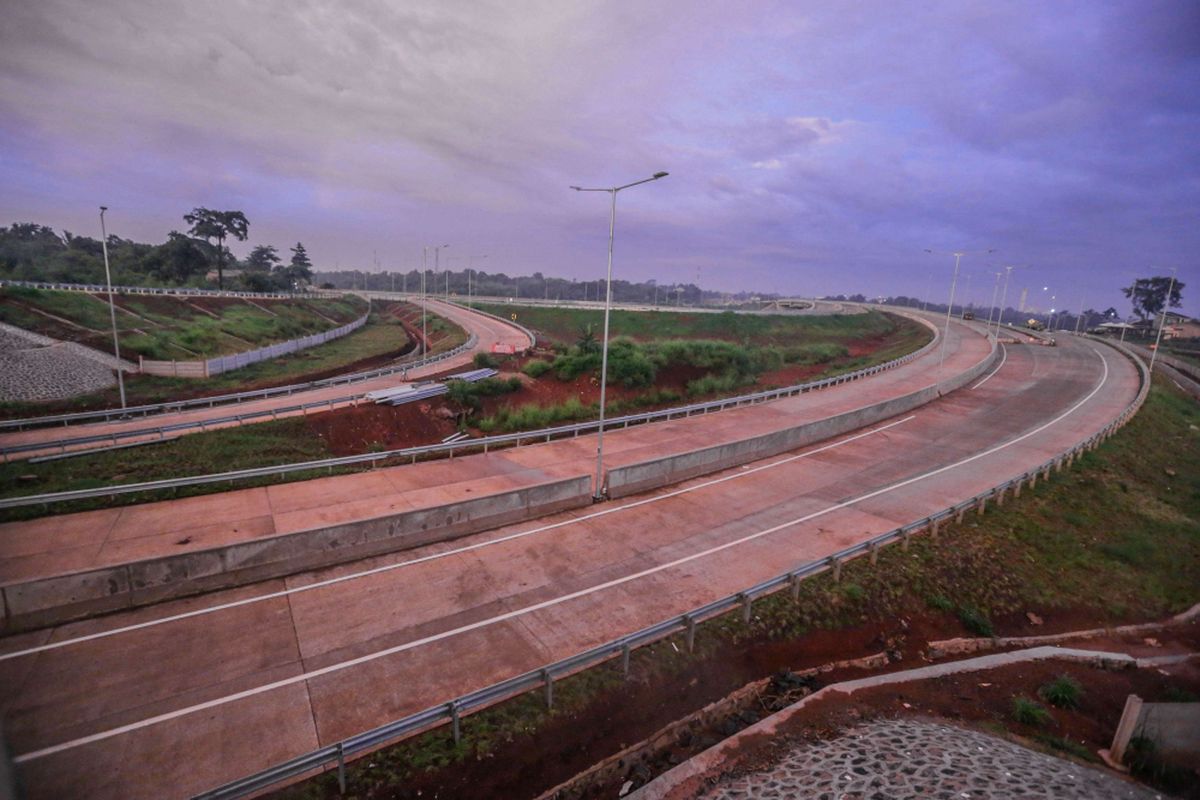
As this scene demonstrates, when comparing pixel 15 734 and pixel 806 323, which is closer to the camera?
pixel 15 734

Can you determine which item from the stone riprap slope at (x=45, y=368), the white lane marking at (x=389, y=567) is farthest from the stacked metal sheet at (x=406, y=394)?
the stone riprap slope at (x=45, y=368)

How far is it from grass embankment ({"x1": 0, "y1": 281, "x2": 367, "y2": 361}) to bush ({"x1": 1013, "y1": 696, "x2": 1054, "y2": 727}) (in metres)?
49.6

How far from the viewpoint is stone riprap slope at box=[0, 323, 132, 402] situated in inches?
1160

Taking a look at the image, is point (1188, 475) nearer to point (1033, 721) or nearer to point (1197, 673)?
point (1197, 673)

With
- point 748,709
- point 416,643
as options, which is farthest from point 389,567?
point 748,709

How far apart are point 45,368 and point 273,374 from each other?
11.9 m

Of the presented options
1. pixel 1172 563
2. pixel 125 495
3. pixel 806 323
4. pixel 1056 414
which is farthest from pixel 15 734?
pixel 806 323

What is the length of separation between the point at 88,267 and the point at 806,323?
102 meters

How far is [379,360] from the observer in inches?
1966

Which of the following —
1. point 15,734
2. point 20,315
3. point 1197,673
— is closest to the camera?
point 15,734

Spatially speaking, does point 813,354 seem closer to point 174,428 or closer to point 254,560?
point 174,428

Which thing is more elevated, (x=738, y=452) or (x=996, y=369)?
(x=996, y=369)

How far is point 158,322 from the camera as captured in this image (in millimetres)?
48000

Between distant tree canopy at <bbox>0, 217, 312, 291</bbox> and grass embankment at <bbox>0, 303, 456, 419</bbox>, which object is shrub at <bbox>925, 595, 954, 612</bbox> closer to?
grass embankment at <bbox>0, 303, 456, 419</bbox>
